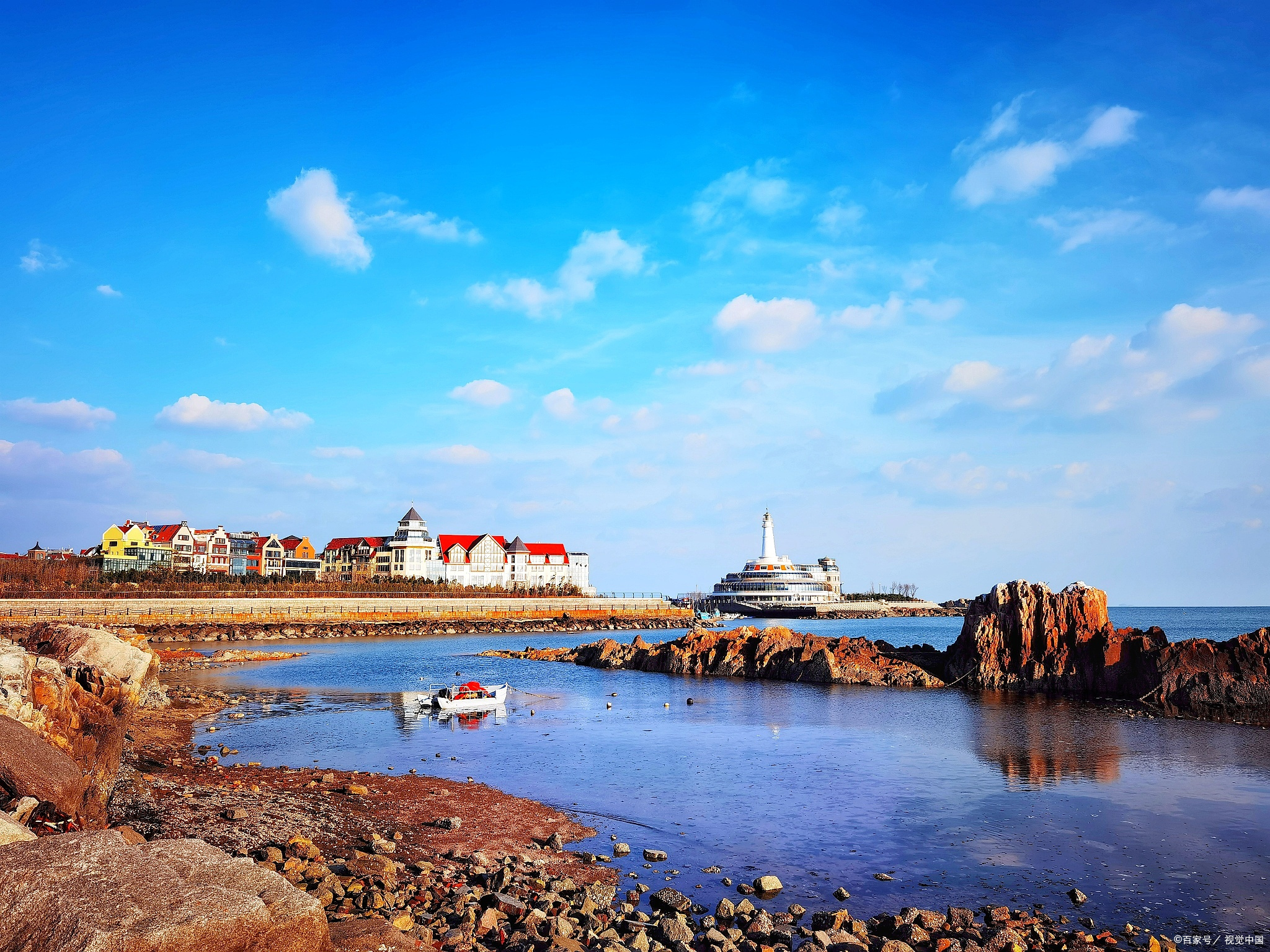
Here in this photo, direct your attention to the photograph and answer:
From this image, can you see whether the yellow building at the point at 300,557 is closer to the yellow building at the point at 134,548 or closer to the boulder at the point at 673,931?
the yellow building at the point at 134,548

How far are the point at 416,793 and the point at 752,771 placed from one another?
35.0ft

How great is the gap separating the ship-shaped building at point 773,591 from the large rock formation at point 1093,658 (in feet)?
370

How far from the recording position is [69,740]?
16.7m

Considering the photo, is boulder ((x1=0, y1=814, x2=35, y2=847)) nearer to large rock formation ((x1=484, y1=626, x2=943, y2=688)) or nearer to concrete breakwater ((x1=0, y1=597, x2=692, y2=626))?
large rock formation ((x1=484, y1=626, x2=943, y2=688))

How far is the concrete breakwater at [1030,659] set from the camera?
41594 millimetres

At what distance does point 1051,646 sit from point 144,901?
172 feet

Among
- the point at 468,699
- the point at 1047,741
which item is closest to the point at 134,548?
the point at 468,699

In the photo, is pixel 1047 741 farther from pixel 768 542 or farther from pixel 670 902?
pixel 768 542

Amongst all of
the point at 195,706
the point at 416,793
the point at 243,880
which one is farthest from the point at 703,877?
the point at 195,706

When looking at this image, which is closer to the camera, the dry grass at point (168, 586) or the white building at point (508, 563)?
the dry grass at point (168, 586)

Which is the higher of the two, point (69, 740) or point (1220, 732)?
point (69, 740)

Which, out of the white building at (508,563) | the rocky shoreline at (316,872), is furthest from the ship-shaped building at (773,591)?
the rocky shoreline at (316,872)

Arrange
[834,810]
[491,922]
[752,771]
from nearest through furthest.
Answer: [491,922] → [834,810] → [752,771]

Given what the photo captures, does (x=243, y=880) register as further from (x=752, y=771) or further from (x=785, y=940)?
(x=752, y=771)
